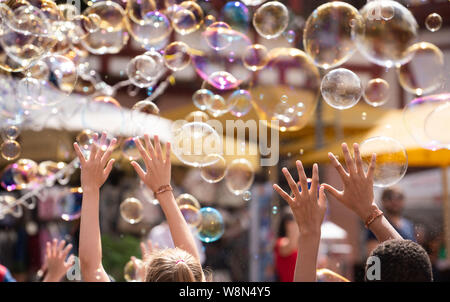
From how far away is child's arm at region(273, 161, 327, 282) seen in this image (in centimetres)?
143

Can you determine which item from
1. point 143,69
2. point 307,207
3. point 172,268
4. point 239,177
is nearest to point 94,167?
point 172,268

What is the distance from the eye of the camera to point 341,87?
2.60m

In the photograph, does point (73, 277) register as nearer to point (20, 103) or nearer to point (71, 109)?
point (20, 103)

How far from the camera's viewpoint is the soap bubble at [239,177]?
3.12m

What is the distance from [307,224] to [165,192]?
0.51 meters

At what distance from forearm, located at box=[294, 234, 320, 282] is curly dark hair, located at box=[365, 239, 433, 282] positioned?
0.17 m

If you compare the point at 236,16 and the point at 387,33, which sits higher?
the point at 236,16

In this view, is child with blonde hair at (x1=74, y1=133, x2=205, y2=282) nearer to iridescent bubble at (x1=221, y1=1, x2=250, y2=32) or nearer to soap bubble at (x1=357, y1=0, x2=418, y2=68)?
soap bubble at (x1=357, y1=0, x2=418, y2=68)

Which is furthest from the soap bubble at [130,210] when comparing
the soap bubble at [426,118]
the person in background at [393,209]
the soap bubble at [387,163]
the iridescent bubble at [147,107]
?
the soap bubble at [426,118]

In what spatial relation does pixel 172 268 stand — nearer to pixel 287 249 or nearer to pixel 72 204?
pixel 72 204

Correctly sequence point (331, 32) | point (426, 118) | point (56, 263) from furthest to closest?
point (331, 32) → point (426, 118) → point (56, 263)

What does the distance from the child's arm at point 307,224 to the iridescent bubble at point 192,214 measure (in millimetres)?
1279

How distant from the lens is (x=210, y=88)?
10.9 feet
